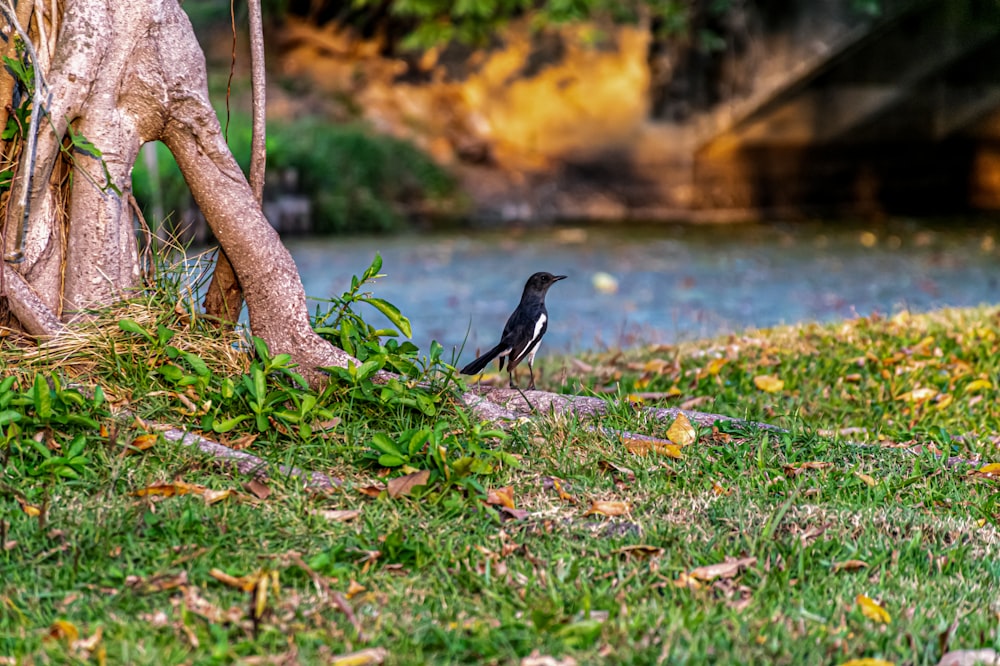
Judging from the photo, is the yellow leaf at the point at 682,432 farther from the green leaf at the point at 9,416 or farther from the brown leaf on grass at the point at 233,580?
the green leaf at the point at 9,416

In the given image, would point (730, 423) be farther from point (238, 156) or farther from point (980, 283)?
point (238, 156)

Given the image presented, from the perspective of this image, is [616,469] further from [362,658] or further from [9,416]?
[9,416]

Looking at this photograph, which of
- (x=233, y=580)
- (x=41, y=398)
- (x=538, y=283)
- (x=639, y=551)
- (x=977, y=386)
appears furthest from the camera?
(x=977, y=386)

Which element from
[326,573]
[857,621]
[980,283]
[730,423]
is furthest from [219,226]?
[980,283]

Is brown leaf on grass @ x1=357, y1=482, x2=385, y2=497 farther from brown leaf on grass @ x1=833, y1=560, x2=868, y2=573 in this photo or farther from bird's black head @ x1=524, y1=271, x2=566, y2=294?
bird's black head @ x1=524, y1=271, x2=566, y2=294

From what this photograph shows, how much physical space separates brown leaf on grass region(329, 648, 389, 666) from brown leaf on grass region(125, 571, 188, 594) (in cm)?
52

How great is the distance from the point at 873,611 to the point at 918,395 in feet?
8.87

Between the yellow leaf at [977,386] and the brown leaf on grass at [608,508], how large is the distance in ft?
8.92

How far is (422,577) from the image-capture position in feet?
9.36

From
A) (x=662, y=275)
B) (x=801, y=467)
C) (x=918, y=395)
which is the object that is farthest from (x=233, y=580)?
(x=662, y=275)

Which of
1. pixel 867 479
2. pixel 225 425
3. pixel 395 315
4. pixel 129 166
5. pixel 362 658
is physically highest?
pixel 129 166

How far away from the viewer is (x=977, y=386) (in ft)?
17.2

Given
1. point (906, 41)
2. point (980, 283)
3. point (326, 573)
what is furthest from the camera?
point (906, 41)

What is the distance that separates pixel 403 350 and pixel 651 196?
12.7 meters
